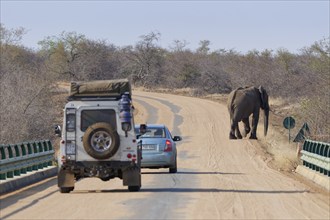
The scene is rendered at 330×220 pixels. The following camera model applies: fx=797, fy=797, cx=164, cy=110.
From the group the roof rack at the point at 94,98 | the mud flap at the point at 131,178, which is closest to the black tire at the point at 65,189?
the mud flap at the point at 131,178

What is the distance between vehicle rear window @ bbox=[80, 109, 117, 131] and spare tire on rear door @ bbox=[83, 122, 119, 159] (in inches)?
10.8

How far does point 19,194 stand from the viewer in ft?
62.2

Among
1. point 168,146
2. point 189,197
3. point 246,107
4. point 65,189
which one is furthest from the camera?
point 246,107

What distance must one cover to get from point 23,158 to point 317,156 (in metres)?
8.24

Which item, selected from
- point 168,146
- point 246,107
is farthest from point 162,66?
point 168,146

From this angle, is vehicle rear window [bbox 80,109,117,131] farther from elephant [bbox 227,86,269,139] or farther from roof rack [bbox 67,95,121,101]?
elephant [bbox 227,86,269,139]

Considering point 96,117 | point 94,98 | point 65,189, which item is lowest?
point 65,189

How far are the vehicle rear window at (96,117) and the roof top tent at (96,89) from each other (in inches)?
27.1

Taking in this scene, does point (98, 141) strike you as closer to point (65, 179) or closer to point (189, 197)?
point (65, 179)

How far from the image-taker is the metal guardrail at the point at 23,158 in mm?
20672

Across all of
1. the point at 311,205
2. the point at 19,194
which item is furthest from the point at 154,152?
the point at 311,205

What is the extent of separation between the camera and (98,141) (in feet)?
61.7

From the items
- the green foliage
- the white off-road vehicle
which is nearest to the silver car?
the white off-road vehicle

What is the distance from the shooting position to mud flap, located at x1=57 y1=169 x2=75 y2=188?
1908cm
